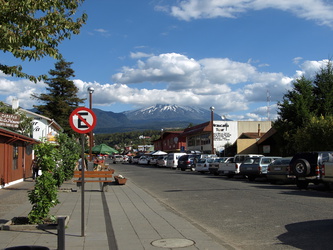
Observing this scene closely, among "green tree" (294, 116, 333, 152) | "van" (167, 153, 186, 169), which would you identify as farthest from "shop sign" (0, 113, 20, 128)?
"van" (167, 153, 186, 169)

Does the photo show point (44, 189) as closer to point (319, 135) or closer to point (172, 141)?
point (319, 135)

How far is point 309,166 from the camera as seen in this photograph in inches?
663

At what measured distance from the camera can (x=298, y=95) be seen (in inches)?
1390

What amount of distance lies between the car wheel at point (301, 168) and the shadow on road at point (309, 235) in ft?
25.9

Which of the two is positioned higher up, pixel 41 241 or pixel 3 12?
pixel 3 12

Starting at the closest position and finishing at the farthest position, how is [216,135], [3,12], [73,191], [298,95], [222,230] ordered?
1. [3,12]
2. [222,230]
3. [73,191]
4. [298,95]
5. [216,135]

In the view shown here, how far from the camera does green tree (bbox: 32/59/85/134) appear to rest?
5781 cm

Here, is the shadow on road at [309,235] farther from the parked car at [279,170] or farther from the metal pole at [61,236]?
the parked car at [279,170]

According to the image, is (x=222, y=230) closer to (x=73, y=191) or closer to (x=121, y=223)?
(x=121, y=223)

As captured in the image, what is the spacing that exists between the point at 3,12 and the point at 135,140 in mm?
192551

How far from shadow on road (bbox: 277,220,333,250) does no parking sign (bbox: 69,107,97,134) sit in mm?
4419

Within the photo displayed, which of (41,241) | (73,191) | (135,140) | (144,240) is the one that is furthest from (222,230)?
(135,140)

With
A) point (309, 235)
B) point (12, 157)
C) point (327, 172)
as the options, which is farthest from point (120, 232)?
point (12, 157)

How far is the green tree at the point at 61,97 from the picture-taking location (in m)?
57.8
